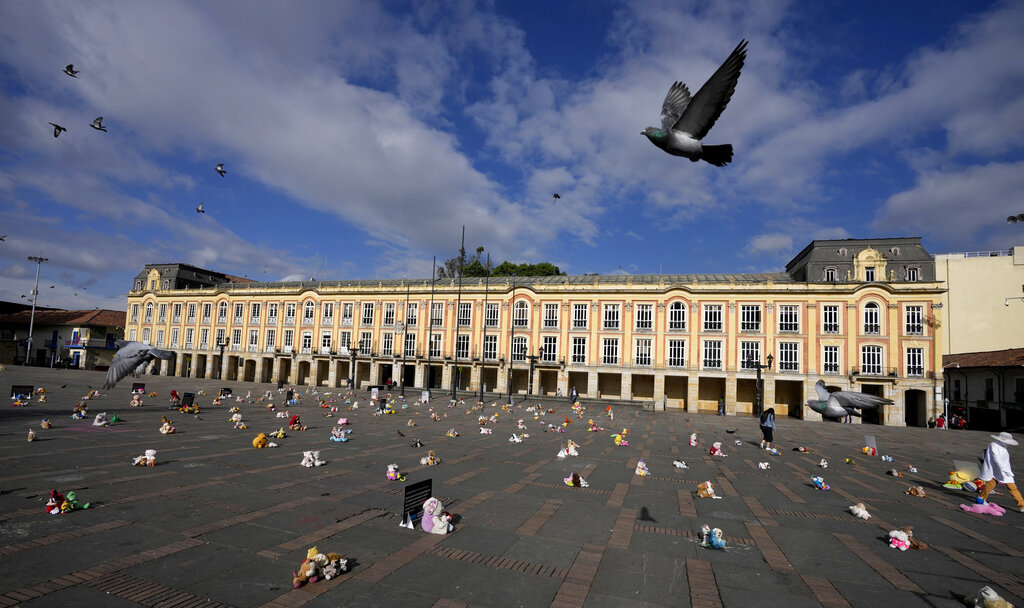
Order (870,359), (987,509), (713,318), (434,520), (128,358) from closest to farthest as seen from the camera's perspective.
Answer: (434,520)
(987,509)
(128,358)
(870,359)
(713,318)

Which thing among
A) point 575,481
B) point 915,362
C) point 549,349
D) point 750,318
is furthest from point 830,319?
point 575,481

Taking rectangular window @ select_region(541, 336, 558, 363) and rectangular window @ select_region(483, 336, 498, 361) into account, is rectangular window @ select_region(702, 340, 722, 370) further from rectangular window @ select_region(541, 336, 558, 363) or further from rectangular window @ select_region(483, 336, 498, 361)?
rectangular window @ select_region(483, 336, 498, 361)

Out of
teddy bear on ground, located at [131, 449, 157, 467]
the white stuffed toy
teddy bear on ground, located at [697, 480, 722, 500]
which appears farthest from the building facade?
the white stuffed toy

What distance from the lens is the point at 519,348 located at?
4950 cm

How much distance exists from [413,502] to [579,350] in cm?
4037

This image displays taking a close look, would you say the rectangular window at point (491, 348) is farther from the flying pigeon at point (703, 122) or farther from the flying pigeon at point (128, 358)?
the flying pigeon at point (703, 122)

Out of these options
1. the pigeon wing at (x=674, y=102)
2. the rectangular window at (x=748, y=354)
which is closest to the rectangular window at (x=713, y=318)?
the rectangular window at (x=748, y=354)

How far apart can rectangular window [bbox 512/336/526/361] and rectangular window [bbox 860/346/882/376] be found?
2930 centimetres

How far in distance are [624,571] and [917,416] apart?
47.8 metres

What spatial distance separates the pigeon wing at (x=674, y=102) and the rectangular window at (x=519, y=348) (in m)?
43.4

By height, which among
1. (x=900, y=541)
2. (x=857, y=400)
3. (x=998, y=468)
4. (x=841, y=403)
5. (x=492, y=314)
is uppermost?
(x=492, y=314)

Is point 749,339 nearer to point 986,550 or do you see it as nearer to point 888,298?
point 888,298

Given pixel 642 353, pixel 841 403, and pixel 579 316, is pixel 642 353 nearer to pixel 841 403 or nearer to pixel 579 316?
pixel 579 316

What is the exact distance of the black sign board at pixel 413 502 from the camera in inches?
314
